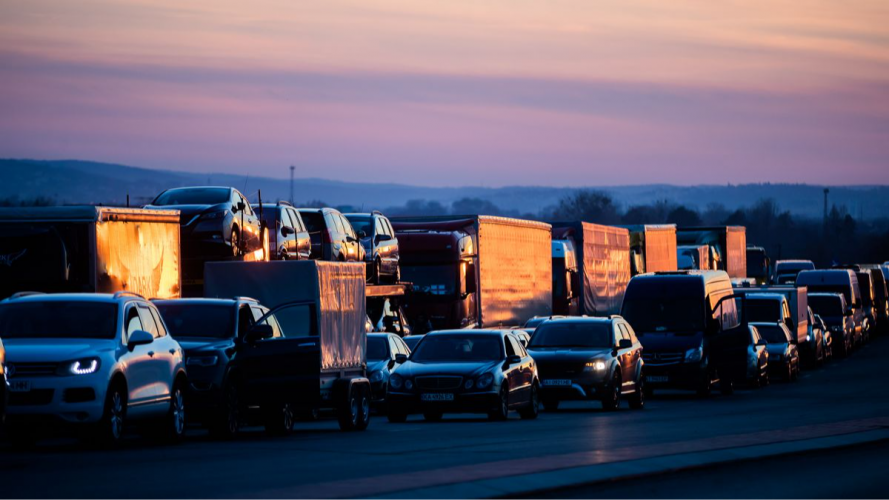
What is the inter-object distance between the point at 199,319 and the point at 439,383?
573 cm

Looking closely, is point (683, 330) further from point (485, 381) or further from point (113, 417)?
point (113, 417)

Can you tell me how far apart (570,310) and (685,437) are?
1173 inches

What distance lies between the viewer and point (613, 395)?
29641 millimetres

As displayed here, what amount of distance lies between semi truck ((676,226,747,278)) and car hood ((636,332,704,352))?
34457 millimetres


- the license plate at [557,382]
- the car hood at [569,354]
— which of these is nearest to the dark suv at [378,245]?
the car hood at [569,354]

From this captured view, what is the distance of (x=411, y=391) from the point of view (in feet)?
85.6

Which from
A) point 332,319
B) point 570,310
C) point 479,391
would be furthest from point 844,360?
point 332,319

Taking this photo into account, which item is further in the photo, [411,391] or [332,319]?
[411,391]

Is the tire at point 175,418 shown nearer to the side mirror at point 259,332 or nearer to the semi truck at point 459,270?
the side mirror at point 259,332

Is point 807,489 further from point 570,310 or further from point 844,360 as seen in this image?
point 844,360

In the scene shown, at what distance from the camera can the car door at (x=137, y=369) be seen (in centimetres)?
1819

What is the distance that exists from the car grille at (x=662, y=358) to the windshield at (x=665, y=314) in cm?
87

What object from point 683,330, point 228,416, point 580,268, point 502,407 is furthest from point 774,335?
point 228,416

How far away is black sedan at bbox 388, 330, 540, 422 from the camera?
25828 millimetres
